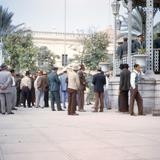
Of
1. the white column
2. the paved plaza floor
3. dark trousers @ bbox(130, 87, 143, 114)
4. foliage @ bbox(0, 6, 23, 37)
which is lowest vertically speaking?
the paved plaza floor

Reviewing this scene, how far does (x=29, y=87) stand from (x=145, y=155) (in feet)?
53.3

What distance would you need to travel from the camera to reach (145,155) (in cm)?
748

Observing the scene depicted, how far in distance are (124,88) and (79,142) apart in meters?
8.81

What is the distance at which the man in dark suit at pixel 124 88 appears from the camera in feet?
57.6

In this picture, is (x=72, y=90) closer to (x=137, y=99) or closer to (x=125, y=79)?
(x=125, y=79)

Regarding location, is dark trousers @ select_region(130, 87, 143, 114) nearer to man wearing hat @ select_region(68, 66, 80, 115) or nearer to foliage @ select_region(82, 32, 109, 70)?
man wearing hat @ select_region(68, 66, 80, 115)

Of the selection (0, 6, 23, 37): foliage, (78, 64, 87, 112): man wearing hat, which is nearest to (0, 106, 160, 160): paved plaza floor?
(78, 64, 87, 112): man wearing hat

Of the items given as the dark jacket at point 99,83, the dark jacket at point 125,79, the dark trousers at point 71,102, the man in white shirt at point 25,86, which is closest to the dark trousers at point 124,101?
the dark jacket at point 125,79

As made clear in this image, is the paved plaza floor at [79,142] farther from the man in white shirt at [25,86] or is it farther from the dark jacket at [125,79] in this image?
the man in white shirt at [25,86]

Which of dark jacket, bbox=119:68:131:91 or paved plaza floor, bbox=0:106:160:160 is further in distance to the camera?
dark jacket, bbox=119:68:131:91

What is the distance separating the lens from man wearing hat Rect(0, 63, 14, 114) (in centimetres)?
1731

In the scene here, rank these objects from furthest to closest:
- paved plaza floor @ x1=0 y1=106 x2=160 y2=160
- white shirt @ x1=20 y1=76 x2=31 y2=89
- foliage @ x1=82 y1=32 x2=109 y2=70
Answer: foliage @ x1=82 y1=32 x2=109 y2=70 < white shirt @ x1=20 y1=76 x2=31 y2=89 < paved plaza floor @ x1=0 y1=106 x2=160 y2=160

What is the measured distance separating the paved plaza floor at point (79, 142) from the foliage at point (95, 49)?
3467 cm

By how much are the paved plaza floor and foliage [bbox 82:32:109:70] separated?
114 feet
